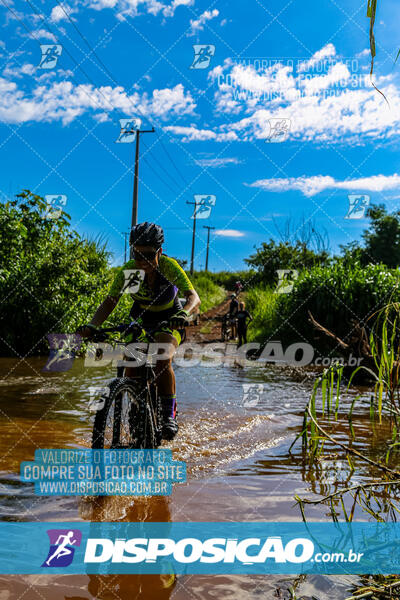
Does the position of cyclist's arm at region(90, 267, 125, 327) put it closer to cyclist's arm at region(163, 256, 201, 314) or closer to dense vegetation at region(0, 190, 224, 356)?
cyclist's arm at region(163, 256, 201, 314)

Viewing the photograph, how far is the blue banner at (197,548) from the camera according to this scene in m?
2.90

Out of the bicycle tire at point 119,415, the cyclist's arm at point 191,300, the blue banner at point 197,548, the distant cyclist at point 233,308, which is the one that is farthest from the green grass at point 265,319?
the blue banner at point 197,548

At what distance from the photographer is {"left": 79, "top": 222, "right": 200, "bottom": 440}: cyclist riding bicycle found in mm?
4324

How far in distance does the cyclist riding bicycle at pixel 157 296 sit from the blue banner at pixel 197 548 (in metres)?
1.30

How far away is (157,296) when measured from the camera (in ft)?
15.0

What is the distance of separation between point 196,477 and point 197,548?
53.5 inches

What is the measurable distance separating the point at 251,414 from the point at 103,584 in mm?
4902

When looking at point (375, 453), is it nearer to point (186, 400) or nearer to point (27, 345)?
point (186, 400)

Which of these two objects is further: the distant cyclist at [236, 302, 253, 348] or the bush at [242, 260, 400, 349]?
the distant cyclist at [236, 302, 253, 348]

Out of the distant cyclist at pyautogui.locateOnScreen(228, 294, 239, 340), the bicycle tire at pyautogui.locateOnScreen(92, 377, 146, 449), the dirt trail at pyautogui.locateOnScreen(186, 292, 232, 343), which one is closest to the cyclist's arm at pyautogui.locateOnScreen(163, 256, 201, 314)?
the bicycle tire at pyautogui.locateOnScreen(92, 377, 146, 449)

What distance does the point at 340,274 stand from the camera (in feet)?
48.5

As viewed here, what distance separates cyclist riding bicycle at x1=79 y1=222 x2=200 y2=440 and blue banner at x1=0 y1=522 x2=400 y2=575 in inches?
51.3

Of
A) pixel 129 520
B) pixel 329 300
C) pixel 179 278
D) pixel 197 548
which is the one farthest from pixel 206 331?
pixel 197 548

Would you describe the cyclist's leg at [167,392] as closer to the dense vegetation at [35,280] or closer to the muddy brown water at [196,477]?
the muddy brown water at [196,477]
